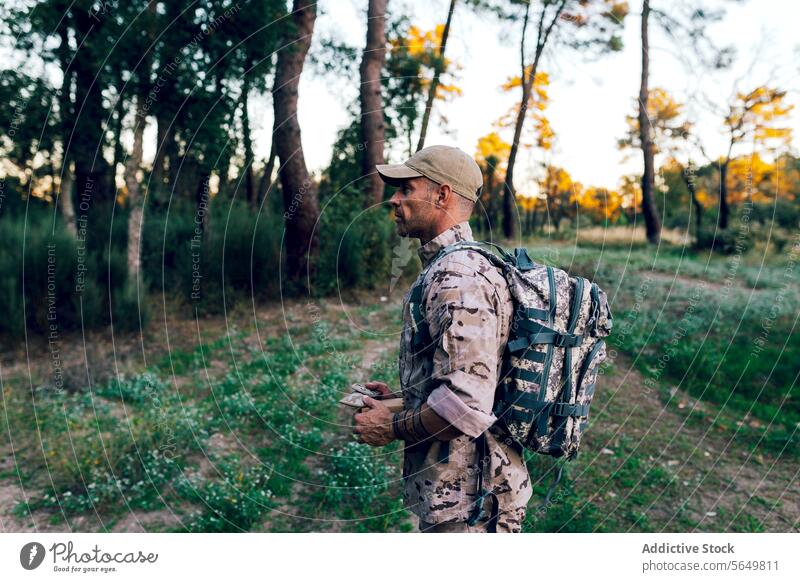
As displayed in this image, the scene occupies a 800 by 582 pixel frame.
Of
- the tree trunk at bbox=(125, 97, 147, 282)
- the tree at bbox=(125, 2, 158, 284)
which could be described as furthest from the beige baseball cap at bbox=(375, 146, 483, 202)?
the tree trunk at bbox=(125, 97, 147, 282)

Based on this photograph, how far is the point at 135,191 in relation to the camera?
797cm

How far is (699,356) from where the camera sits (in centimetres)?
671

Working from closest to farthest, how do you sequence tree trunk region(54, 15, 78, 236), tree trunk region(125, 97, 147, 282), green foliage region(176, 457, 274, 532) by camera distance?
1. green foliage region(176, 457, 274, 532)
2. tree trunk region(125, 97, 147, 282)
3. tree trunk region(54, 15, 78, 236)

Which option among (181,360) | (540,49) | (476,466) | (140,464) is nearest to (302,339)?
(181,360)

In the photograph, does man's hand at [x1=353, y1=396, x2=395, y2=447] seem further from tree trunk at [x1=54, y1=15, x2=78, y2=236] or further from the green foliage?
tree trunk at [x1=54, y1=15, x2=78, y2=236]

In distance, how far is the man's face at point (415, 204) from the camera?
228 centimetres

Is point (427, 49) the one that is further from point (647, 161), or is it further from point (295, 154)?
point (647, 161)

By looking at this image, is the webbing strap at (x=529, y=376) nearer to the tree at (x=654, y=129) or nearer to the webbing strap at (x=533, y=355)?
the webbing strap at (x=533, y=355)

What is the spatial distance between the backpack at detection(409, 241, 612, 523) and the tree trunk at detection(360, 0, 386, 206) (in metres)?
6.43

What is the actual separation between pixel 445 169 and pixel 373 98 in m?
7.92

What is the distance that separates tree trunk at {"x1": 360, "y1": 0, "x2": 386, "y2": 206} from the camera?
29.0ft

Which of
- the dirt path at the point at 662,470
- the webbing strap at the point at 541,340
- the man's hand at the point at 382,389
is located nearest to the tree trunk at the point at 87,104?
the dirt path at the point at 662,470
